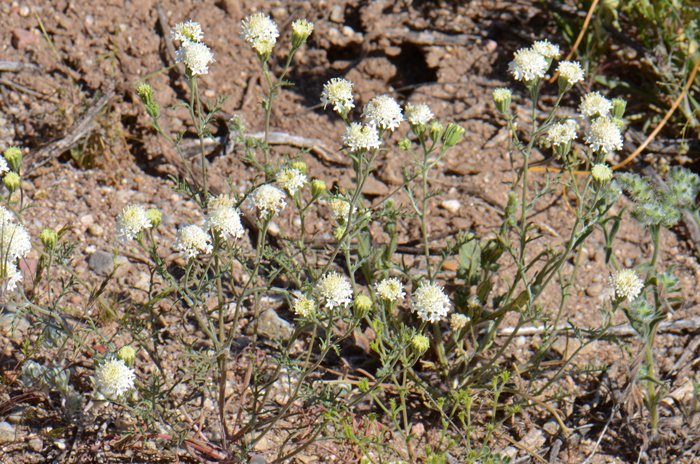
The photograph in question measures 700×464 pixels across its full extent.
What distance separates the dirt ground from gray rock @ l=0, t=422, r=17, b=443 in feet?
0.07

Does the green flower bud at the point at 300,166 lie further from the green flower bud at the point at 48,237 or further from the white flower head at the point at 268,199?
the green flower bud at the point at 48,237

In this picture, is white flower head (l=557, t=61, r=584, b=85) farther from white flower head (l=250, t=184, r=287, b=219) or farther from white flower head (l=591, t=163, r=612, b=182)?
white flower head (l=250, t=184, r=287, b=219)

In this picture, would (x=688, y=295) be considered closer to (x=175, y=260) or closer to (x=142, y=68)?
(x=175, y=260)

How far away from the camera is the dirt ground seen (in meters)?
2.79

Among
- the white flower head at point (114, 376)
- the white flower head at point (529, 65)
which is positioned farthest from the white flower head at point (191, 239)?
the white flower head at point (529, 65)

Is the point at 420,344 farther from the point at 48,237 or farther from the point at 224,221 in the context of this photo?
the point at 48,237

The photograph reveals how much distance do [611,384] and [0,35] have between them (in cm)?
418

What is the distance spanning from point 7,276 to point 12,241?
0.13m

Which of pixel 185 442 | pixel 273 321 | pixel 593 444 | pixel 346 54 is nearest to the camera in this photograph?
pixel 185 442

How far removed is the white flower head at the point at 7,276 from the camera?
2045mm

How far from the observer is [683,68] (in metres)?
4.06

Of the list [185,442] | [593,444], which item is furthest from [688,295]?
[185,442]

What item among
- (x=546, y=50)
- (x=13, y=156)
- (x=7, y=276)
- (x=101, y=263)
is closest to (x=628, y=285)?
(x=546, y=50)

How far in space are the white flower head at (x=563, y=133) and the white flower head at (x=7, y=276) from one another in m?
2.04
